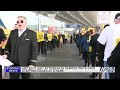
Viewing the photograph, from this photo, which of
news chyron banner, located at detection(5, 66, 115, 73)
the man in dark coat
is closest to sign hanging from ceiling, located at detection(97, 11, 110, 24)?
news chyron banner, located at detection(5, 66, 115, 73)

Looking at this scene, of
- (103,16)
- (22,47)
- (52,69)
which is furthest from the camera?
(103,16)

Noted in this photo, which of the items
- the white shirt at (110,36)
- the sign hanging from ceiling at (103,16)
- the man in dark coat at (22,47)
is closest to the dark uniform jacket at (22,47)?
the man in dark coat at (22,47)

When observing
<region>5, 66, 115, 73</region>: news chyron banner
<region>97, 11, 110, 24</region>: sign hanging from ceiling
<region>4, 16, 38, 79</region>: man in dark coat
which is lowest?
<region>5, 66, 115, 73</region>: news chyron banner

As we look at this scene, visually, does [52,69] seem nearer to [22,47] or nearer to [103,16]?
[22,47]

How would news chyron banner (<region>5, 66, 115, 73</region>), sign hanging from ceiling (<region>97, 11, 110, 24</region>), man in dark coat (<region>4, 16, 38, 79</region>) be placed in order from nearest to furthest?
man in dark coat (<region>4, 16, 38, 79</region>), news chyron banner (<region>5, 66, 115, 73</region>), sign hanging from ceiling (<region>97, 11, 110, 24</region>)

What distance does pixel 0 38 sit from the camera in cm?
605

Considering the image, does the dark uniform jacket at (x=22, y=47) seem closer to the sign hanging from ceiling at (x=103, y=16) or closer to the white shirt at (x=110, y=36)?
the white shirt at (x=110, y=36)

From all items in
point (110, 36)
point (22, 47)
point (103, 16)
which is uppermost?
point (103, 16)

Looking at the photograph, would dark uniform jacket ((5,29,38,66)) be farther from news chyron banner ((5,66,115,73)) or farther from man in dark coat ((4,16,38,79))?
news chyron banner ((5,66,115,73))

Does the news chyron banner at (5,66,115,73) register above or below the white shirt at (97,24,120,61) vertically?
below

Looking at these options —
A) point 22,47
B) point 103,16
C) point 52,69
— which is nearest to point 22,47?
point 22,47

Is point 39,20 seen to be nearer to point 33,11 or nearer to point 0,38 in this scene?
point 33,11
